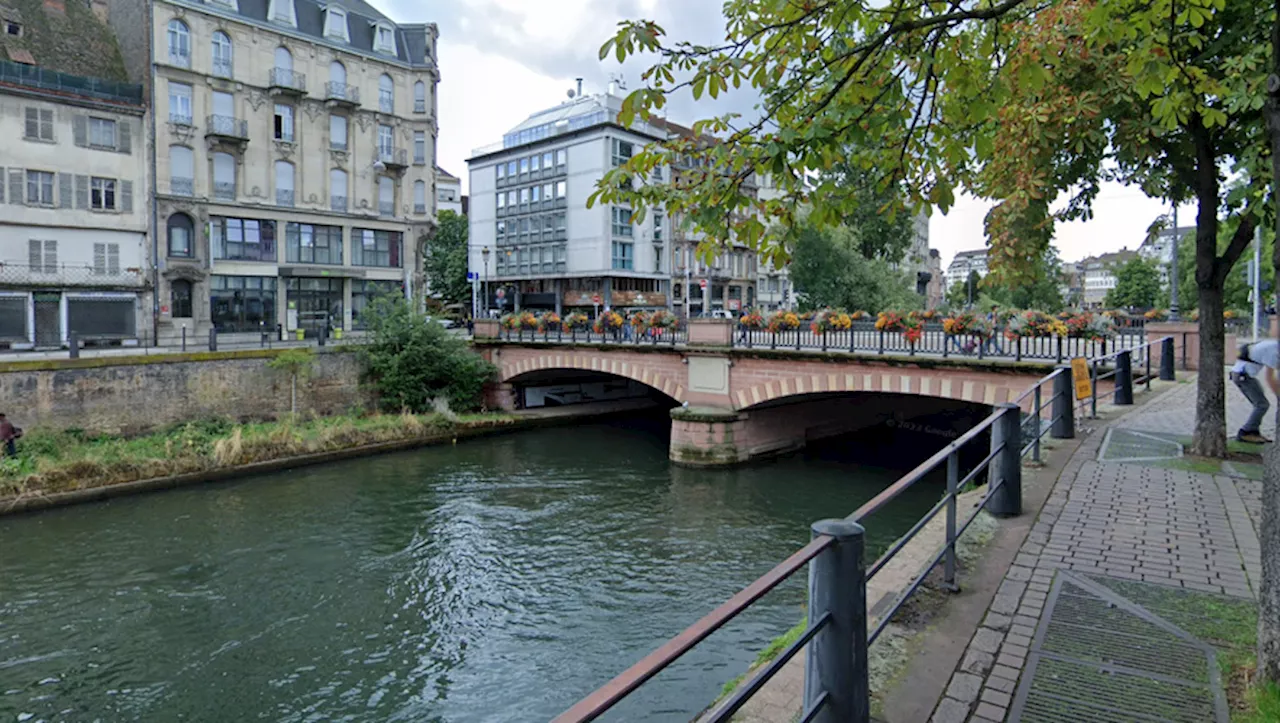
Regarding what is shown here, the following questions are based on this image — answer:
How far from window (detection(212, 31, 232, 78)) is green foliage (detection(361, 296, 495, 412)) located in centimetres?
1281

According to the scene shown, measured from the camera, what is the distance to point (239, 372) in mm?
25672

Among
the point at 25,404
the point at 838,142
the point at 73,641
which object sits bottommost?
the point at 73,641

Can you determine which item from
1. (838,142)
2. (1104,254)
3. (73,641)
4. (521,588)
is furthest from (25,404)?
(1104,254)

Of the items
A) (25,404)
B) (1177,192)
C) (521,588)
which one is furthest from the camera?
(25,404)

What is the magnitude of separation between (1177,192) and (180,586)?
54.1 ft

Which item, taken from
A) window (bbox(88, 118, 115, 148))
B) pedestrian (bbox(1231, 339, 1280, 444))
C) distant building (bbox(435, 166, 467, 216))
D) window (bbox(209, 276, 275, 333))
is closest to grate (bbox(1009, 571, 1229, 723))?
pedestrian (bbox(1231, 339, 1280, 444))

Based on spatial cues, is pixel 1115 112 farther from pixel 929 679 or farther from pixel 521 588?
pixel 521 588

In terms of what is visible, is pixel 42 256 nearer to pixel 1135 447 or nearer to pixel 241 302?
pixel 241 302

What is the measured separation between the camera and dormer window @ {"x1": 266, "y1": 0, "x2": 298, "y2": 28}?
114 feet

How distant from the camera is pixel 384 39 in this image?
38.7 meters

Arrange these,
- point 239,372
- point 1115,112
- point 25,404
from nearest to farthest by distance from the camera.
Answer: point 1115,112
point 25,404
point 239,372

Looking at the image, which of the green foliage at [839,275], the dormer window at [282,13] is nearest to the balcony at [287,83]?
the dormer window at [282,13]

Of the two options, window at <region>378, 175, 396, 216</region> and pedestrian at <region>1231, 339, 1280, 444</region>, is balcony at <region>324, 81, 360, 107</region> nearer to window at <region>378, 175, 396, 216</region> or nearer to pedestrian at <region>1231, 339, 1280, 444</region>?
window at <region>378, 175, 396, 216</region>

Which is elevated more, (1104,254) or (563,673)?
(1104,254)
